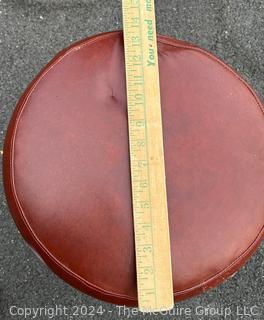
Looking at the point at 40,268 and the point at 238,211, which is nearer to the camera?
the point at 238,211

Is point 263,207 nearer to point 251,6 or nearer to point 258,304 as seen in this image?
point 258,304

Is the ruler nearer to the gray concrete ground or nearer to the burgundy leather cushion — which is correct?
the burgundy leather cushion

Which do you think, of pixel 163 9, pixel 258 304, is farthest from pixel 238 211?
pixel 163 9

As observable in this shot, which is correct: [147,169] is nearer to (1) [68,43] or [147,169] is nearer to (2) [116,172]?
(2) [116,172]

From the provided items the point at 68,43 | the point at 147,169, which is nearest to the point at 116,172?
the point at 147,169

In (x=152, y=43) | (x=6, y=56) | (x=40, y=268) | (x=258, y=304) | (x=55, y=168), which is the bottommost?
(x=258, y=304)

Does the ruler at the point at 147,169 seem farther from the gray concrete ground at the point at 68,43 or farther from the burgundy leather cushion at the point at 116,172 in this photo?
the gray concrete ground at the point at 68,43

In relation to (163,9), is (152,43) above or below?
below
